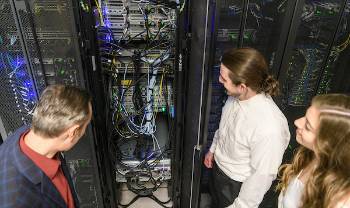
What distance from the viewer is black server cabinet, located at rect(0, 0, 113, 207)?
5.16 feet

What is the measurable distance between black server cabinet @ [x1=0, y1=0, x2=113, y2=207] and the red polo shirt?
2.09 ft

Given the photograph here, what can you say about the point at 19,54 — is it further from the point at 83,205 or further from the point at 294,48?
the point at 294,48

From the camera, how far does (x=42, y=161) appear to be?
1.13m

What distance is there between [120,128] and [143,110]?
31cm

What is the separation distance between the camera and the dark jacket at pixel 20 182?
101 cm

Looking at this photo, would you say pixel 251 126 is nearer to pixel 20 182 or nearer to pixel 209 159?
pixel 209 159

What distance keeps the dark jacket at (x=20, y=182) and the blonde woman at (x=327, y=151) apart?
1032 mm

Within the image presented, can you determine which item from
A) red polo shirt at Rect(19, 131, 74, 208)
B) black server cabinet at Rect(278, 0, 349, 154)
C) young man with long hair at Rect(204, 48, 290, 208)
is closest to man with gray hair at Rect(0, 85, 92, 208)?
red polo shirt at Rect(19, 131, 74, 208)

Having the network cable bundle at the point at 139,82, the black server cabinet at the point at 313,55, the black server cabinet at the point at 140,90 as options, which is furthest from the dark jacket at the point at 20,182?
the black server cabinet at the point at 313,55

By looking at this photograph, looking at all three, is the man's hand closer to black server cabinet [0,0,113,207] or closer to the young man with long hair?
the young man with long hair

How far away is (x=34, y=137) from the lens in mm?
→ 1141

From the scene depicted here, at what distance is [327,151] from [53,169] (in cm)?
107

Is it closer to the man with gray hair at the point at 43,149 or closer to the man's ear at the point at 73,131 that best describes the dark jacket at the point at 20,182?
the man with gray hair at the point at 43,149

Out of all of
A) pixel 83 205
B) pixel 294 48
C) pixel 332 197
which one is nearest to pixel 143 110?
pixel 83 205
